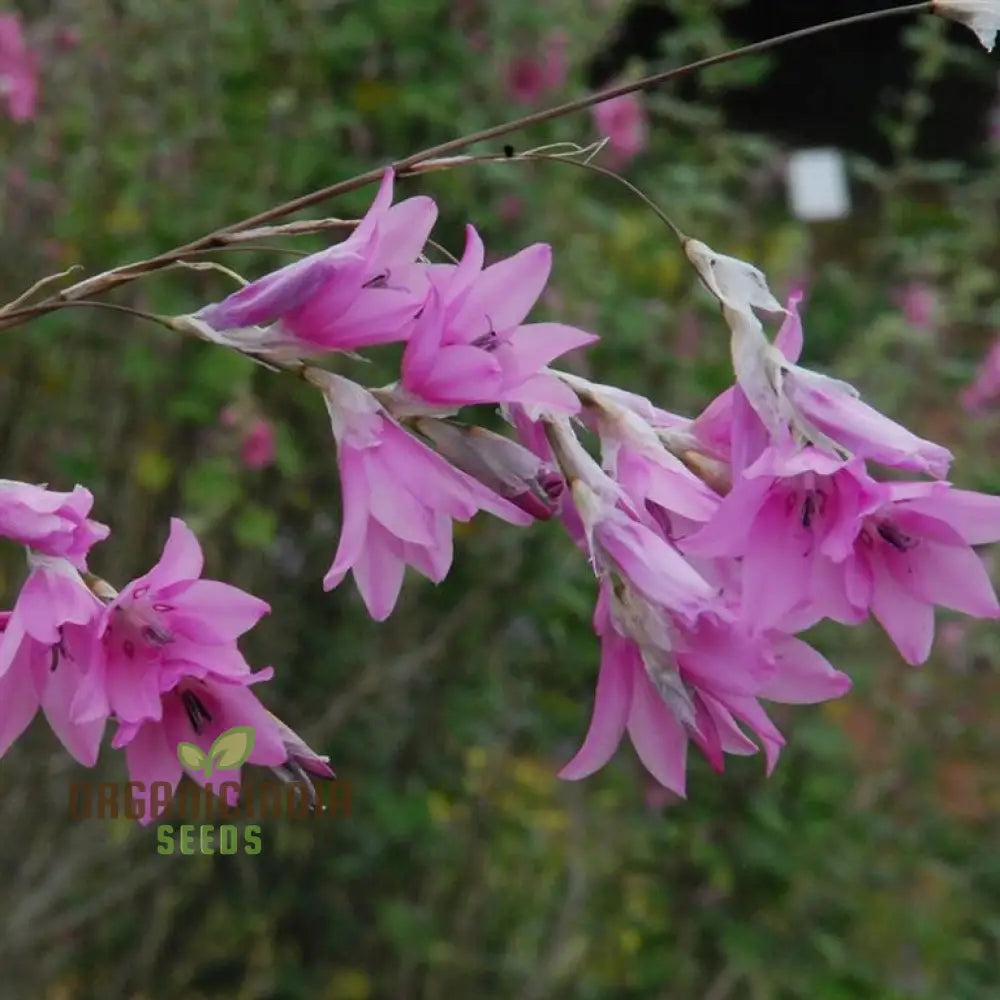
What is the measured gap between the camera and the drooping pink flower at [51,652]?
466mm

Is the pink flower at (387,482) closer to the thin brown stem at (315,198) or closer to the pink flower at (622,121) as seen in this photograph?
the thin brown stem at (315,198)

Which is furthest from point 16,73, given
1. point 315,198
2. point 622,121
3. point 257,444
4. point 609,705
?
point 609,705

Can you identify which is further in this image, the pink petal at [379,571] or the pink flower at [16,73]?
the pink flower at [16,73]

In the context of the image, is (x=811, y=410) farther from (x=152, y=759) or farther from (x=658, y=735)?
(x=152, y=759)

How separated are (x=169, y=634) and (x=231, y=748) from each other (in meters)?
0.05

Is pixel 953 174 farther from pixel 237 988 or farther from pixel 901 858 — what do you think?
pixel 237 988

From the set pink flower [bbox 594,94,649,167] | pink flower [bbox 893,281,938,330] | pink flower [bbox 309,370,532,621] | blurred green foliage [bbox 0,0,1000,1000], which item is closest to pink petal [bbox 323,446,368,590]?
pink flower [bbox 309,370,532,621]

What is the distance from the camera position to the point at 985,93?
13.2 feet

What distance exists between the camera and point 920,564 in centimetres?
50

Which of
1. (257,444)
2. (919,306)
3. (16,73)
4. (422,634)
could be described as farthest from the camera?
(919,306)

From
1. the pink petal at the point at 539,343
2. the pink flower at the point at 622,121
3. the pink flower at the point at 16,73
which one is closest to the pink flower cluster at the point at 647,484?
the pink petal at the point at 539,343

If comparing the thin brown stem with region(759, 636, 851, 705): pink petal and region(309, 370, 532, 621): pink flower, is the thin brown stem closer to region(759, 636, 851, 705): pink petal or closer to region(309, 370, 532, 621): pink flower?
region(309, 370, 532, 621): pink flower

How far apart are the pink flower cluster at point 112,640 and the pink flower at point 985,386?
5.89 feet

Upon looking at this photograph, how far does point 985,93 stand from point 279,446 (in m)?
3.13
